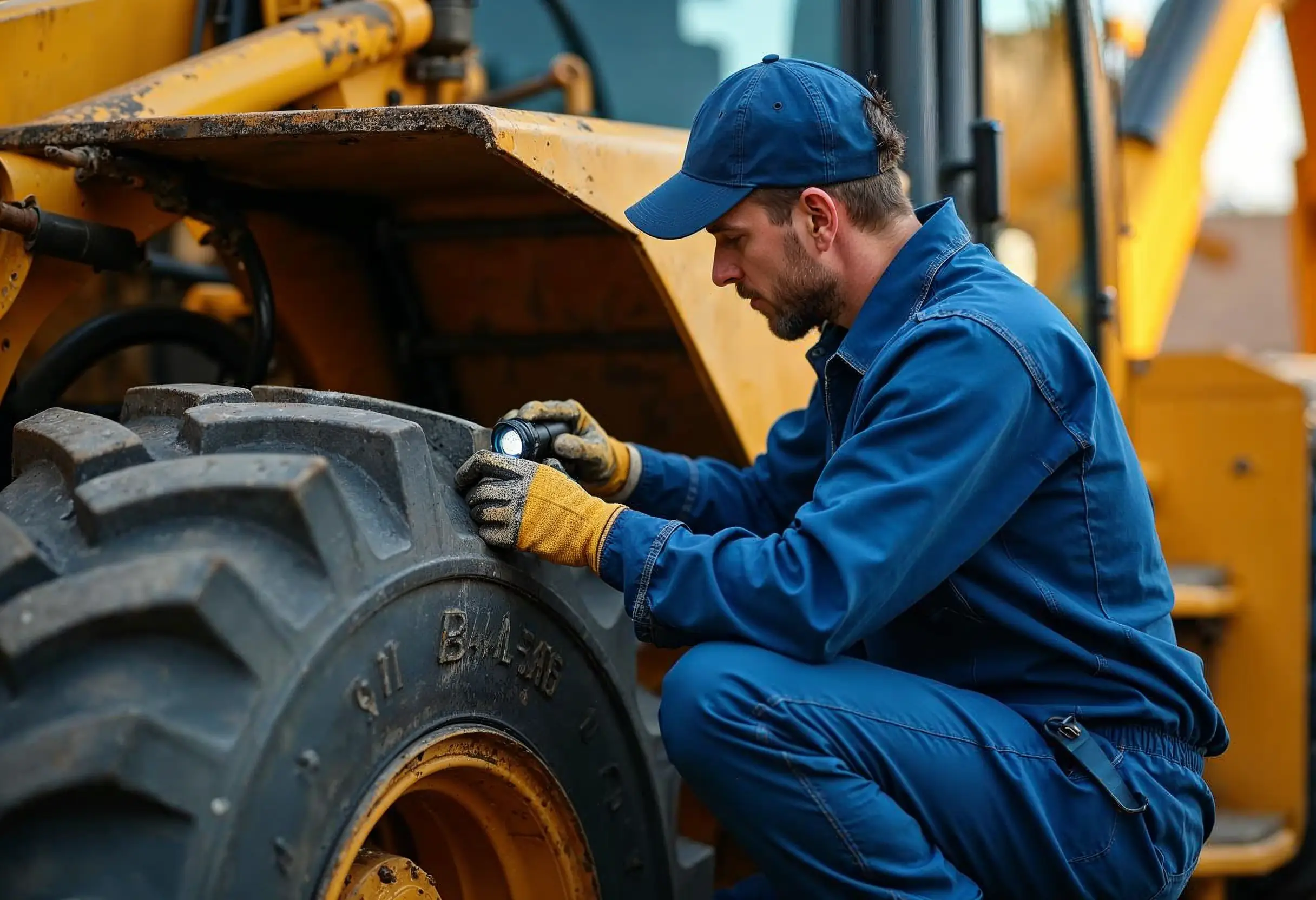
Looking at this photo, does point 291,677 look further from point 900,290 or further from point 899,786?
point 900,290

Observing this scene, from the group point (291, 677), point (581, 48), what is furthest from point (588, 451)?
point (581, 48)

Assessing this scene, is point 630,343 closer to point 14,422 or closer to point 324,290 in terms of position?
point 324,290

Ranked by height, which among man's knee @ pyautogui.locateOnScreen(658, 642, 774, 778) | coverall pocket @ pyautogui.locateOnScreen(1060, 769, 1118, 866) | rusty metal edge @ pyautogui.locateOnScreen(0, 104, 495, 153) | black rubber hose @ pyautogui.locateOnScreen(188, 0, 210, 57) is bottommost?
coverall pocket @ pyautogui.locateOnScreen(1060, 769, 1118, 866)

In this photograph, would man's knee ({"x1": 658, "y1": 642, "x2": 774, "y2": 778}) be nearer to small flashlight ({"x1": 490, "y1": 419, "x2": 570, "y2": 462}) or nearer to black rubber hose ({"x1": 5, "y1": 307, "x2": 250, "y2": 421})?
small flashlight ({"x1": 490, "y1": 419, "x2": 570, "y2": 462})

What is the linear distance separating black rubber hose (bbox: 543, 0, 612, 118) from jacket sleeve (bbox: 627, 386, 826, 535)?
120cm

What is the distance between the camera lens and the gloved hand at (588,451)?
2.44 meters

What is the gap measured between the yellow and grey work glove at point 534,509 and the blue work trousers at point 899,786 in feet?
0.70

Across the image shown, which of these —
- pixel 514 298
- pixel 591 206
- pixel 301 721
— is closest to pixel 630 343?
pixel 514 298

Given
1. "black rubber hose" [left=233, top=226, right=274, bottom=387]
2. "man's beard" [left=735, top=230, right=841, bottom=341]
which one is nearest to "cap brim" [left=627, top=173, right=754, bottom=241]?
"man's beard" [left=735, top=230, right=841, bottom=341]

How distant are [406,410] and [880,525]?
0.66 meters

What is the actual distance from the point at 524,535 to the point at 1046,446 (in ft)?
2.36

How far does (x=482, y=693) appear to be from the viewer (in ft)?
6.54

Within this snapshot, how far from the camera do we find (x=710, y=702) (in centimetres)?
202

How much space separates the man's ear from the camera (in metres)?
2.26
